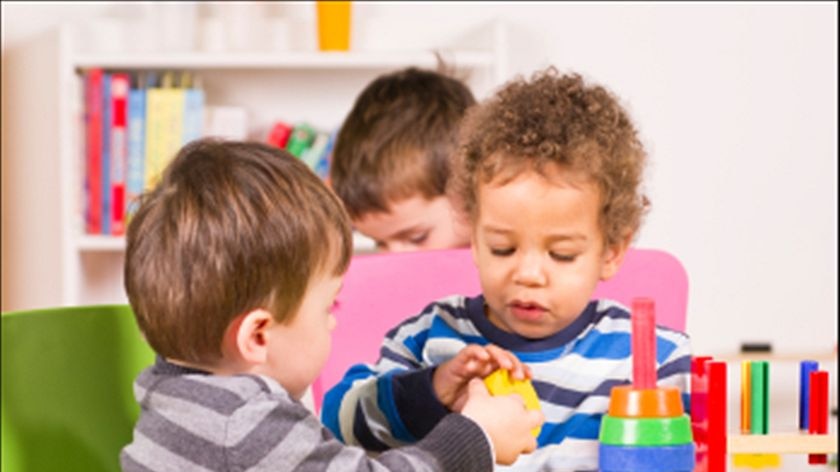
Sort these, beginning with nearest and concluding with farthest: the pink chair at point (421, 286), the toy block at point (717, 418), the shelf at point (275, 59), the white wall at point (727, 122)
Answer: the toy block at point (717, 418) < the pink chair at point (421, 286) < the shelf at point (275, 59) < the white wall at point (727, 122)

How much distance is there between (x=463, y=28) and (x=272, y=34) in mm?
454

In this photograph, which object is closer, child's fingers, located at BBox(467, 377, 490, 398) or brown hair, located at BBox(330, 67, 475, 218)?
child's fingers, located at BBox(467, 377, 490, 398)

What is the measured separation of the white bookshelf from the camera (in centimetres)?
306

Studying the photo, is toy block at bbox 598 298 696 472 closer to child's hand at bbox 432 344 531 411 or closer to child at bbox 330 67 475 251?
child's hand at bbox 432 344 531 411

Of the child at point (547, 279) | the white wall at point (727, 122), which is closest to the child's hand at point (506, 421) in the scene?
the child at point (547, 279)

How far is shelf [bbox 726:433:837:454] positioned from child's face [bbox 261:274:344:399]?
306 mm

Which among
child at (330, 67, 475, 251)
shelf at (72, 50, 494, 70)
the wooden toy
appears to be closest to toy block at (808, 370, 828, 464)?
the wooden toy

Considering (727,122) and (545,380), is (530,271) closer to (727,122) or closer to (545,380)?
(545,380)

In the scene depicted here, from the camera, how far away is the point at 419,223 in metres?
2.01

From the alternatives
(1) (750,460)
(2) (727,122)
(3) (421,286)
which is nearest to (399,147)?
(3) (421,286)

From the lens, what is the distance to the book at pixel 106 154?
3.07 m

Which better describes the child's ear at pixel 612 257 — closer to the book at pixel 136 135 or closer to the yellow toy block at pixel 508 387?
the yellow toy block at pixel 508 387

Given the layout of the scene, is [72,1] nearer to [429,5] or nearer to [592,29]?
[429,5]

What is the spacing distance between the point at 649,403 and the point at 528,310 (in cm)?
45
